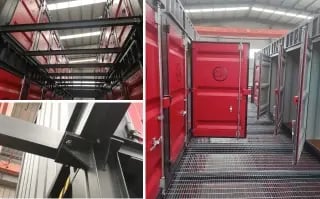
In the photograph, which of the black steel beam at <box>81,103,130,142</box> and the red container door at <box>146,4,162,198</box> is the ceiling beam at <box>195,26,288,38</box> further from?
the black steel beam at <box>81,103,130,142</box>

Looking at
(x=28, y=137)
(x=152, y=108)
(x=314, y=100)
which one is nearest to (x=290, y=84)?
(x=314, y=100)

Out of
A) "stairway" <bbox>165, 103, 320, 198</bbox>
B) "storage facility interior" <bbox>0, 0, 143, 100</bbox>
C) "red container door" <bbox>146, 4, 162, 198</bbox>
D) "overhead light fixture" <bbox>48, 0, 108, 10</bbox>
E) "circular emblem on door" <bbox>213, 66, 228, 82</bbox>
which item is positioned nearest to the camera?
"red container door" <bbox>146, 4, 162, 198</bbox>

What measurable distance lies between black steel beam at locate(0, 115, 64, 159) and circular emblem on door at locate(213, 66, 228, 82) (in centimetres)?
342

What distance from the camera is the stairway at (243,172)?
10.2 feet

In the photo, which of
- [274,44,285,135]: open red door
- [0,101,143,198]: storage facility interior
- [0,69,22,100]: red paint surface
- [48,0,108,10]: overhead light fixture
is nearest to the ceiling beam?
[48,0,108,10]: overhead light fixture

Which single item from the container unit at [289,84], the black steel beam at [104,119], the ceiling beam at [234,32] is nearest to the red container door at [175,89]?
the black steel beam at [104,119]

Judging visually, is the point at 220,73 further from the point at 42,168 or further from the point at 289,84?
the point at 42,168

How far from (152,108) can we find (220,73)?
8.64 feet

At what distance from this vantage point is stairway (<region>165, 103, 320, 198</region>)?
10.2 feet

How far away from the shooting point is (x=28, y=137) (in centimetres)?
171

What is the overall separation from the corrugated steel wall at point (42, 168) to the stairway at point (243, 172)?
1266 mm

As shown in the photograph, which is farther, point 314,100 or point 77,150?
point 314,100

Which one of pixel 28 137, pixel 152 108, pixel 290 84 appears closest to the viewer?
pixel 28 137

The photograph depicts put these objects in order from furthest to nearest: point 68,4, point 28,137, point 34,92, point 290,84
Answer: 1. point 68,4
2. point 290,84
3. point 34,92
4. point 28,137
